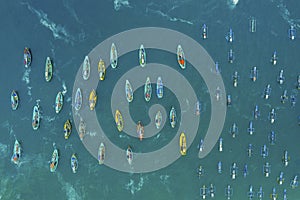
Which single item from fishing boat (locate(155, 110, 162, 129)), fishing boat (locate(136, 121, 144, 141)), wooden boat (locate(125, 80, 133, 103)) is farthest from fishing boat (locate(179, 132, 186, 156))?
wooden boat (locate(125, 80, 133, 103))

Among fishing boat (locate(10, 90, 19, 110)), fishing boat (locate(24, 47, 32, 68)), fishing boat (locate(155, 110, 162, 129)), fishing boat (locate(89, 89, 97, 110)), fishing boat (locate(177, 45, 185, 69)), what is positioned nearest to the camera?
fishing boat (locate(24, 47, 32, 68))

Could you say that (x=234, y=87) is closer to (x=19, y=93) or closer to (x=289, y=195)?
(x=289, y=195)

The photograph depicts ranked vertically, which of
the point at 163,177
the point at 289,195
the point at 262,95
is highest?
the point at 262,95

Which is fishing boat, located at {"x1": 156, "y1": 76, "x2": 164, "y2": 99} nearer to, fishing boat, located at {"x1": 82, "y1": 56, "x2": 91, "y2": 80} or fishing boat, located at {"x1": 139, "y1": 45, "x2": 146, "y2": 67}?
fishing boat, located at {"x1": 139, "y1": 45, "x2": 146, "y2": 67}

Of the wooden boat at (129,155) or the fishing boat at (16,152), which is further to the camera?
the wooden boat at (129,155)

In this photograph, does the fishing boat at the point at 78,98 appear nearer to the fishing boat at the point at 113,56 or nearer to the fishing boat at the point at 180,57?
the fishing boat at the point at 113,56

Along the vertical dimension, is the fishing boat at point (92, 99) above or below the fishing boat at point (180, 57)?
below

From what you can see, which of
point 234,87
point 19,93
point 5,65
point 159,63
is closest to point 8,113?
point 19,93

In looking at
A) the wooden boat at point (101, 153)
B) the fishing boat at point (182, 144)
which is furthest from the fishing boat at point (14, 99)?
the fishing boat at point (182, 144)
